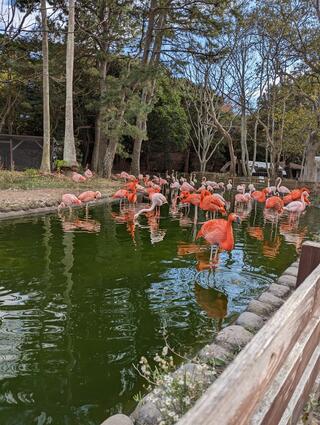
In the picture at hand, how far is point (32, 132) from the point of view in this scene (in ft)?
92.2

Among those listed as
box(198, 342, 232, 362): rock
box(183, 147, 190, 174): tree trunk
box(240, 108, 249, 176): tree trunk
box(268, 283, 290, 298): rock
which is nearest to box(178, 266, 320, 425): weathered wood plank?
box(198, 342, 232, 362): rock

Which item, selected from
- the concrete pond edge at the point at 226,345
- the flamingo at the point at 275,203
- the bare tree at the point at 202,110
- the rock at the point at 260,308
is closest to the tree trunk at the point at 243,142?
the bare tree at the point at 202,110

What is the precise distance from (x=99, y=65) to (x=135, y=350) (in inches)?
781

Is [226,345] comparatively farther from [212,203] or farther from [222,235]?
[212,203]

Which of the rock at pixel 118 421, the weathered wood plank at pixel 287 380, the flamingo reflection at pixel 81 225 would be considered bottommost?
the flamingo reflection at pixel 81 225

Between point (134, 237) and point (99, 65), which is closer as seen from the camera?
point (134, 237)

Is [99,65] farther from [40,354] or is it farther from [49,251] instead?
[40,354]

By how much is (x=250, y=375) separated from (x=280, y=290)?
12.7 ft

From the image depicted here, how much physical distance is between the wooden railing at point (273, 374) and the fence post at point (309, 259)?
0.93 m

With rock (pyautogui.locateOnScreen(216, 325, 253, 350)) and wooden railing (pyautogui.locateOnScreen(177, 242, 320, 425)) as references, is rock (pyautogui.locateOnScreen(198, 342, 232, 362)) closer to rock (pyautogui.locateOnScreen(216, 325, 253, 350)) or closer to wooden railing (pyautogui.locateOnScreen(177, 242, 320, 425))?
rock (pyautogui.locateOnScreen(216, 325, 253, 350))

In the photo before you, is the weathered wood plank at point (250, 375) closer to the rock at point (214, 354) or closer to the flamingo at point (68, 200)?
the rock at point (214, 354)

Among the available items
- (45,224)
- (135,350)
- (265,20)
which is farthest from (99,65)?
(135,350)

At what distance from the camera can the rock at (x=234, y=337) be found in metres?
3.43

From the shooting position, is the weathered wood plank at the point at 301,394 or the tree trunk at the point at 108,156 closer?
the weathered wood plank at the point at 301,394
